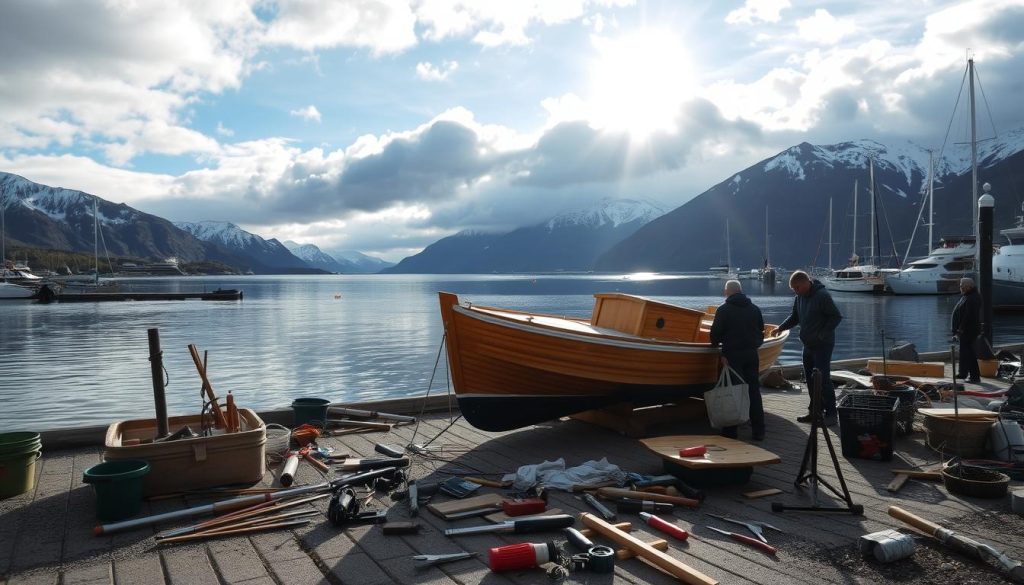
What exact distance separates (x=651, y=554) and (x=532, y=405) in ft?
13.8

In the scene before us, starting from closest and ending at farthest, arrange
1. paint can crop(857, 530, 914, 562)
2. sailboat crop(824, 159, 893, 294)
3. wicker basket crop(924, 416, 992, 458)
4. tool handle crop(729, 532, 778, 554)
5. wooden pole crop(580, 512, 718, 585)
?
wooden pole crop(580, 512, 718, 585) < paint can crop(857, 530, 914, 562) < tool handle crop(729, 532, 778, 554) < wicker basket crop(924, 416, 992, 458) < sailboat crop(824, 159, 893, 294)

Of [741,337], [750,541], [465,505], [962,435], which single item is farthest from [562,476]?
[962,435]

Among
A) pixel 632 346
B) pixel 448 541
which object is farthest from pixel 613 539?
pixel 632 346

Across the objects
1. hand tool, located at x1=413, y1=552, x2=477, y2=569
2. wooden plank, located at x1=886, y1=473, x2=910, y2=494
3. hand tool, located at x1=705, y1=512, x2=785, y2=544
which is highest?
hand tool, located at x1=413, y1=552, x2=477, y2=569

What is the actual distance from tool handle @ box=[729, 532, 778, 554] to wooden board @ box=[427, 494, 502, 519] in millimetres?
1916

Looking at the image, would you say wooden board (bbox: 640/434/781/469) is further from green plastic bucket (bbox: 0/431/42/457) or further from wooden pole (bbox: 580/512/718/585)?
green plastic bucket (bbox: 0/431/42/457)

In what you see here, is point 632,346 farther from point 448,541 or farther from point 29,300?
point 29,300

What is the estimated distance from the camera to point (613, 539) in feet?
16.6

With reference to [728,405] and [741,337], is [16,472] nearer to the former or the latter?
[728,405]

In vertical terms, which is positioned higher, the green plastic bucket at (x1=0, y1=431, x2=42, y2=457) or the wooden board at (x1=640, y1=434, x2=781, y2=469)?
the green plastic bucket at (x1=0, y1=431, x2=42, y2=457)

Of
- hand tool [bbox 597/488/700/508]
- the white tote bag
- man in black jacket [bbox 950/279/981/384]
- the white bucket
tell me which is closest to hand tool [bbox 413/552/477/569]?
hand tool [bbox 597/488/700/508]

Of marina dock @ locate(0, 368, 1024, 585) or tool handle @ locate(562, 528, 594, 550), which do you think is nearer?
marina dock @ locate(0, 368, 1024, 585)

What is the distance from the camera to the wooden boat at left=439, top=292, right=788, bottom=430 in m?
8.50

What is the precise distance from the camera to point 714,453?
6664mm
